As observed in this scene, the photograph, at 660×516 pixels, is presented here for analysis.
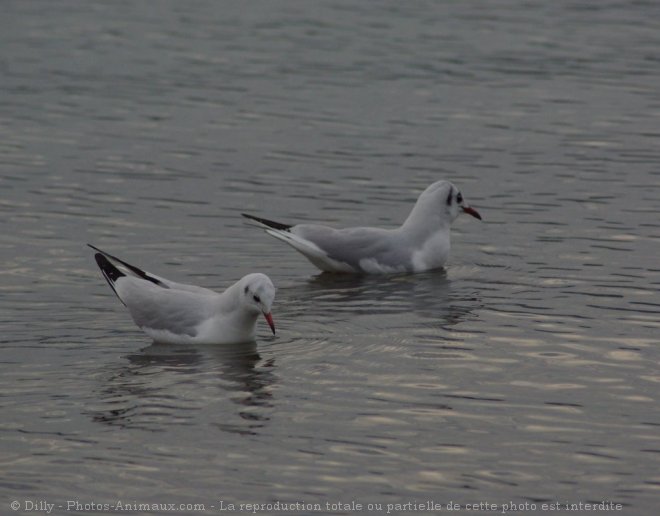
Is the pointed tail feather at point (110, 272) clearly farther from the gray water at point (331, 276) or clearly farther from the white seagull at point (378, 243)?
the white seagull at point (378, 243)

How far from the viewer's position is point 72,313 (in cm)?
1488

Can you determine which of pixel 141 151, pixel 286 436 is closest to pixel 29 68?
pixel 141 151

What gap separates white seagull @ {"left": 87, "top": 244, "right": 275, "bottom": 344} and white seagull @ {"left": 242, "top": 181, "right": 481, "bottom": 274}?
2.79 metres

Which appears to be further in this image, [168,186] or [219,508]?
[168,186]

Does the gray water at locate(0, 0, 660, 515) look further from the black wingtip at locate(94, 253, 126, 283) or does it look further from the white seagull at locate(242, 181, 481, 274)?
the black wingtip at locate(94, 253, 126, 283)

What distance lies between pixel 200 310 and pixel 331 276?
131 inches

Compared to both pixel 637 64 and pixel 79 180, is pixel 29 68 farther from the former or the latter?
pixel 637 64

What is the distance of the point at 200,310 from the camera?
14.1 metres

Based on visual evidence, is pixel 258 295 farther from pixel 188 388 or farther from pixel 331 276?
pixel 331 276

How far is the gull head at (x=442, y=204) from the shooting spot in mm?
17734

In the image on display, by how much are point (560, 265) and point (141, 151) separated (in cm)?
790

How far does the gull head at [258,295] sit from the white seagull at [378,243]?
10.5 feet

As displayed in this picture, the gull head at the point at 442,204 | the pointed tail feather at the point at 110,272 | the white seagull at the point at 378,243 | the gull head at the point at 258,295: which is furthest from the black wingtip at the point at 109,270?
the gull head at the point at 442,204

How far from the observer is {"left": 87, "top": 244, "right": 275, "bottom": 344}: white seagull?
13.8 metres
